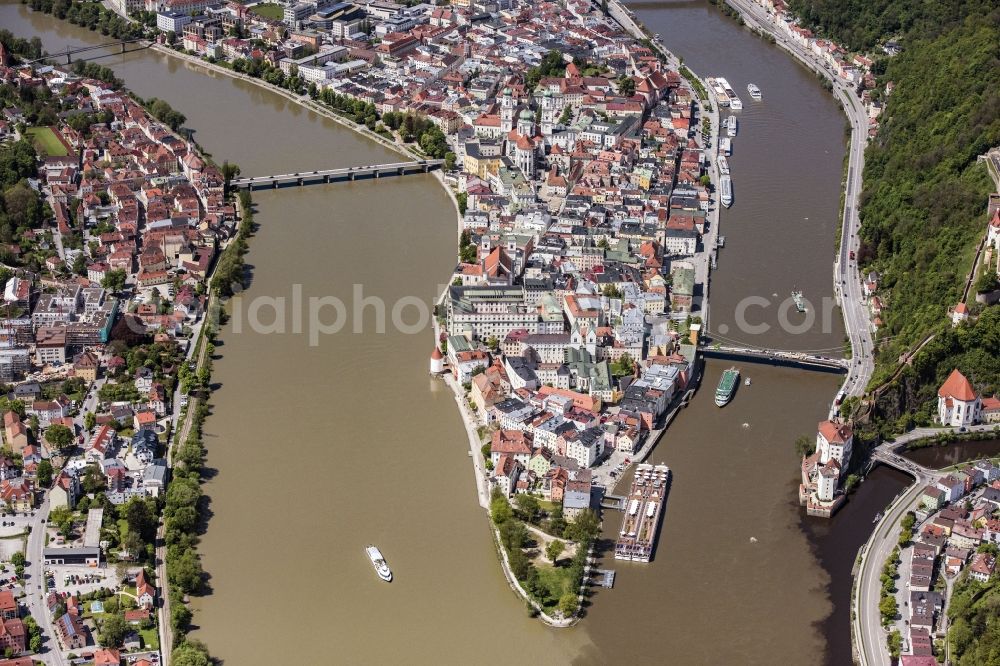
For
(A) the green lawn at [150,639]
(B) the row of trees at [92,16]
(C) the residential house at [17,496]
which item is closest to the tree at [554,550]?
(A) the green lawn at [150,639]

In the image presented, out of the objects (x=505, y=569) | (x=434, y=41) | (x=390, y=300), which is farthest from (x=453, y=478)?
(x=434, y=41)

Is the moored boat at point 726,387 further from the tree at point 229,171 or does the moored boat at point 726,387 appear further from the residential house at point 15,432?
the tree at point 229,171

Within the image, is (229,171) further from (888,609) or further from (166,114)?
(888,609)

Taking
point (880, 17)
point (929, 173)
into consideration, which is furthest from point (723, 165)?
point (880, 17)

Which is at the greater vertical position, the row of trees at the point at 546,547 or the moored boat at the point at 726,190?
the moored boat at the point at 726,190

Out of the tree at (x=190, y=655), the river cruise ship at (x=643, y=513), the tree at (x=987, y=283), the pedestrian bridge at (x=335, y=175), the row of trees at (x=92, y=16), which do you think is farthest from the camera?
the row of trees at (x=92, y=16)
